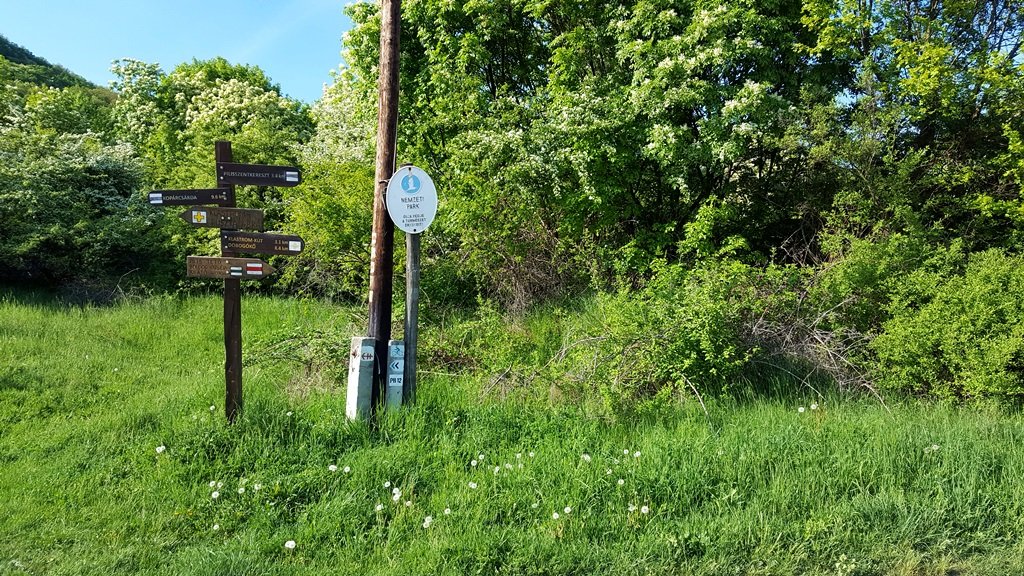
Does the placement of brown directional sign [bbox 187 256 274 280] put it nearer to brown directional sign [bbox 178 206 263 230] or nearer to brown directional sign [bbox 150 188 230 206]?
brown directional sign [bbox 178 206 263 230]

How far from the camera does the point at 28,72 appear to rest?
33188mm

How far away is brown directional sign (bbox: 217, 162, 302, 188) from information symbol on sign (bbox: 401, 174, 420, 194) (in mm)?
885

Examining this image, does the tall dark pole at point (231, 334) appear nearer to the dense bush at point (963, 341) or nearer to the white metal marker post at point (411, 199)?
the white metal marker post at point (411, 199)

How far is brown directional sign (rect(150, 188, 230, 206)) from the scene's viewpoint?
4.90 meters

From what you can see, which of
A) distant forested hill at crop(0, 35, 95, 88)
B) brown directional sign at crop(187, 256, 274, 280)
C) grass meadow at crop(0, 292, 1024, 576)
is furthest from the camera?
distant forested hill at crop(0, 35, 95, 88)

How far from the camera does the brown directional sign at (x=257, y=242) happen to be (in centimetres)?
493

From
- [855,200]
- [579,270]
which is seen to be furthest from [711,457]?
[855,200]

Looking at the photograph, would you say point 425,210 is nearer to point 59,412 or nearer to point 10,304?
point 59,412

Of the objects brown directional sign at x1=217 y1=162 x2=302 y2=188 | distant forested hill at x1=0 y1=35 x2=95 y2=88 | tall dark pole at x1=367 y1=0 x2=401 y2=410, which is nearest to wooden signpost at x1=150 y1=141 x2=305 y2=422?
brown directional sign at x1=217 y1=162 x2=302 y2=188

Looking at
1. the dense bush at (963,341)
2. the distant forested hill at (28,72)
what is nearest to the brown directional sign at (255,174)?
the dense bush at (963,341)

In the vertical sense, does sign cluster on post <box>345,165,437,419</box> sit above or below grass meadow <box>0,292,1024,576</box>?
above

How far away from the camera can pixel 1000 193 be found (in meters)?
8.00

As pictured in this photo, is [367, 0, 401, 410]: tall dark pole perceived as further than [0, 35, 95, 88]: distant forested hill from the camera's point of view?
No

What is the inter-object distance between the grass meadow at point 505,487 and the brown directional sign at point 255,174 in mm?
1911
